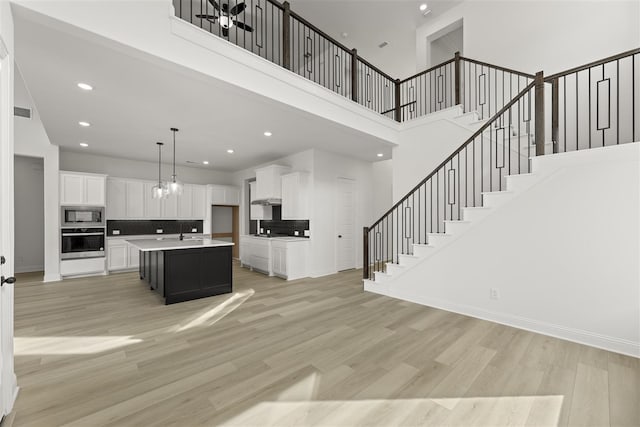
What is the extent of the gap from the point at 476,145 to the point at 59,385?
249 inches

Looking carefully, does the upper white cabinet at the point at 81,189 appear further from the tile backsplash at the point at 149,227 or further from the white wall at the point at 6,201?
Result: the white wall at the point at 6,201

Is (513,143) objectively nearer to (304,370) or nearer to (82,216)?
(304,370)

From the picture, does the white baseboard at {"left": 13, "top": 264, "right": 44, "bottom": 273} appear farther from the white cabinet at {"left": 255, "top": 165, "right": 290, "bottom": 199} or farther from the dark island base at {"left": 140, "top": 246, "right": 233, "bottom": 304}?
the white cabinet at {"left": 255, "top": 165, "right": 290, "bottom": 199}

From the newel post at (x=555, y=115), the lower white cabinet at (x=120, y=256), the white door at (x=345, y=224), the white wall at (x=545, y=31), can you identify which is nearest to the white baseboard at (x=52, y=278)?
the lower white cabinet at (x=120, y=256)

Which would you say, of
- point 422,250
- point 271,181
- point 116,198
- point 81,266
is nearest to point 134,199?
point 116,198

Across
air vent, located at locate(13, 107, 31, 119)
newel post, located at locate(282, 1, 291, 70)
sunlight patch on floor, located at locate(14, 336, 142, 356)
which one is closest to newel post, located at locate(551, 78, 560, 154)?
newel post, located at locate(282, 1, 291, 70)

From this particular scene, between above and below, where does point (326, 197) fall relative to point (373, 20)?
below

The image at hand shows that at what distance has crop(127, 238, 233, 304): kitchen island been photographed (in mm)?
4332

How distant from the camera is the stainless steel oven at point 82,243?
6.17 meters

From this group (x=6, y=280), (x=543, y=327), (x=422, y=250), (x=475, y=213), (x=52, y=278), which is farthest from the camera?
(x=52, y=278)

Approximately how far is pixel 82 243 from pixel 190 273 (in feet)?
12.7

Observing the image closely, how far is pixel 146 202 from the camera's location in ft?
24.4

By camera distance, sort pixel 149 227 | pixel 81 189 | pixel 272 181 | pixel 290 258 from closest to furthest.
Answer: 1. pixel 290 258
2. pixel 81 189
3. pixel 272 181
4. pixel 149 227

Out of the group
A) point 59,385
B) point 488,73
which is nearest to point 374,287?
point 59,385
